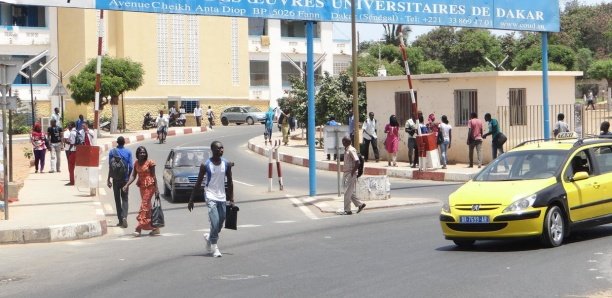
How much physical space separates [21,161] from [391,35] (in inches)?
2137

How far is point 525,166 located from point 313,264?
3.76 m

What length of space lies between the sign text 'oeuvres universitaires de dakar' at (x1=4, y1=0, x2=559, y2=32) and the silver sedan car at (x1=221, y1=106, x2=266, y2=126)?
43.7 metres

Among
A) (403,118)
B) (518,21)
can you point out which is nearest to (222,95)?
(403,118)

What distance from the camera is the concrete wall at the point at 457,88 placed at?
3216 cm

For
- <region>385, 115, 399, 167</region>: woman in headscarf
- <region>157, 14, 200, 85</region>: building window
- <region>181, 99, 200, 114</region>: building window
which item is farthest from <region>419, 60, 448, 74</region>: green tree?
<region>385, 115, 399, 167</region>: woman in headscarf

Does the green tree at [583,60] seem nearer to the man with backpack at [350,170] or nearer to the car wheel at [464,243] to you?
the man with backpack at [350,170]

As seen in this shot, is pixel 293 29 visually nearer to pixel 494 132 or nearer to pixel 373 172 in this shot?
pixel 373 172

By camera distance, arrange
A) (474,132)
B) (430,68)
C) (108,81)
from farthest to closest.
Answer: (430,68), (108,81), (474,132)

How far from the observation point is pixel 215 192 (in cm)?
1456

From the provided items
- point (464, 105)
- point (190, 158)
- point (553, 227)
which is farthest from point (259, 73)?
point (553, 227)

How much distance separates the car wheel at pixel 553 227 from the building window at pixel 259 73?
65814 mm

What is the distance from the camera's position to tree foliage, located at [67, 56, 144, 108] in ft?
185

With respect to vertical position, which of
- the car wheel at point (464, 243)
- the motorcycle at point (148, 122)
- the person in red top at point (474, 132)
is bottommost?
the car wheel at point (464, 243)

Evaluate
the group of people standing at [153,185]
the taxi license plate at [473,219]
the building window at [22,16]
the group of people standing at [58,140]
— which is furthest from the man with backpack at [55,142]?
the building window at [22,16]
